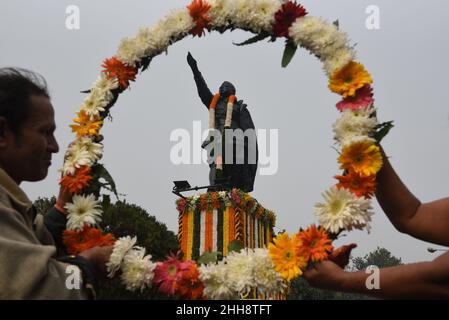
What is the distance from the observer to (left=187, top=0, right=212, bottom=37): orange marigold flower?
10.8 ft

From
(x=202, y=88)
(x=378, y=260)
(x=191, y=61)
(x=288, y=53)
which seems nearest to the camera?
(x=288, y=53)

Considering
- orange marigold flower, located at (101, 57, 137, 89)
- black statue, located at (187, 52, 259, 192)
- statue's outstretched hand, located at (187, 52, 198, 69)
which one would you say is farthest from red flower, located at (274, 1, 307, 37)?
statue's outstretched hand, located at (187, 52, 198, 69)

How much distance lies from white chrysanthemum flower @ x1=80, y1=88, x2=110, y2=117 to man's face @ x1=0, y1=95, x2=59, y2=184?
1.27 feet

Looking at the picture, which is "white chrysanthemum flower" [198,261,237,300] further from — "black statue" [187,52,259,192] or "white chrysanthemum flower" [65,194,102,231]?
"black statue" [187,52,259,192]

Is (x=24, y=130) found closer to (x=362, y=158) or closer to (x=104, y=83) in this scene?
(x=104, y=83)

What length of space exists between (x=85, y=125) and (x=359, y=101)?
1.77m

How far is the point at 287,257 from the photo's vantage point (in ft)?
8.48

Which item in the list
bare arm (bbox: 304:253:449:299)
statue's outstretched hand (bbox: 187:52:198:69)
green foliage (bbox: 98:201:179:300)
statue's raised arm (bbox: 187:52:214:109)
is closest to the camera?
bare arm (bbox: 304:253:449:299)

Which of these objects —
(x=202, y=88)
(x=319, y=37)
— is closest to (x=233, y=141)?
(x=202, y=88)

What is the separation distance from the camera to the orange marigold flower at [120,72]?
3.36 meters

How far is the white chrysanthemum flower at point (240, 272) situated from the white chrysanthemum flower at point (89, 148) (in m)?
1.13

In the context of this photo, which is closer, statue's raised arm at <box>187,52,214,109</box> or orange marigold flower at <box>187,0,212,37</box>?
orange marigold flower at <box>187,0,212,37</box>

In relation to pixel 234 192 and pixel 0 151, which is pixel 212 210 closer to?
pixel 234 192

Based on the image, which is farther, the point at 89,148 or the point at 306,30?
the point at 89,148
